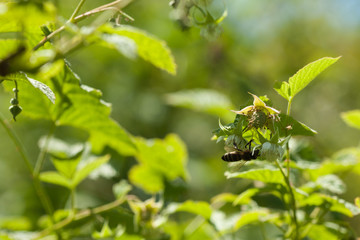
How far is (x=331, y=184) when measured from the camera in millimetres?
1436

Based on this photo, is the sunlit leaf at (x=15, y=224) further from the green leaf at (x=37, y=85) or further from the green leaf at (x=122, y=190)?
the green leaf at (x=37, y=85)

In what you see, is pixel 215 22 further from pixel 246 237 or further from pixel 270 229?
pixel 270 229

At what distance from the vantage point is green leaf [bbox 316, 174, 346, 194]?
1.41 metres

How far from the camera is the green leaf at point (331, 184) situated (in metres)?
1.41

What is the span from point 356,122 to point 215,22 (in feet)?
2.76

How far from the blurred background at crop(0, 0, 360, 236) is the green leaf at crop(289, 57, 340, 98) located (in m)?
2.14

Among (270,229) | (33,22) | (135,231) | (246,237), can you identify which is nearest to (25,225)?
(135,231)

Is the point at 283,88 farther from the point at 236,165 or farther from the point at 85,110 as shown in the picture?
the point at 85,110

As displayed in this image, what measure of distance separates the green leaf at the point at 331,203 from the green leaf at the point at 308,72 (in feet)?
1.33

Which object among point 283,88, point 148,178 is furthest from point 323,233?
point 148,178

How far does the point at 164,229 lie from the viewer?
1688 millimetres

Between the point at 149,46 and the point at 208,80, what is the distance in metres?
2.77

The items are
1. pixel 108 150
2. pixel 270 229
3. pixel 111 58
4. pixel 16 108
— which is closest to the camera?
pixel 16 108

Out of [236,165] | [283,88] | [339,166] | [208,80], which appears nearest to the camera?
[283,88]
